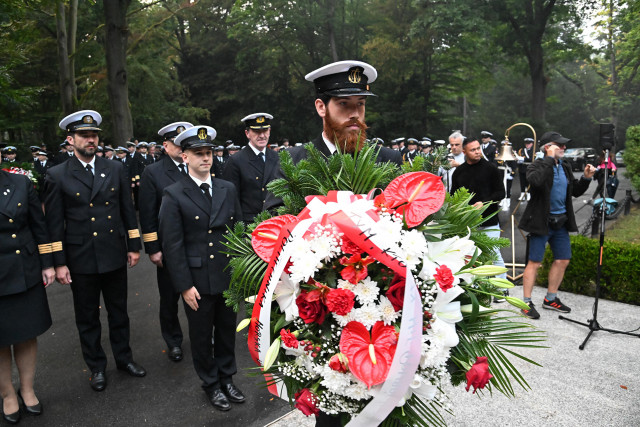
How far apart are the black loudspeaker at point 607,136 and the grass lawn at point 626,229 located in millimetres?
3893

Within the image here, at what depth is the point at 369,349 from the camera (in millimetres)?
1510

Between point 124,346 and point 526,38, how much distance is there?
96.9 ft

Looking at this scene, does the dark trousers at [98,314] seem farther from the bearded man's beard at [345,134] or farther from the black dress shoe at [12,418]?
the bearded man's beard at [345,134]

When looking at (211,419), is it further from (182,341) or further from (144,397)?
(182,341)

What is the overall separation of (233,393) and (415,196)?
2.95 meters

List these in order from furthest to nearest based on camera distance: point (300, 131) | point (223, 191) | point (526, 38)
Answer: point (300, 131), point (526, 38), point (223, 191)

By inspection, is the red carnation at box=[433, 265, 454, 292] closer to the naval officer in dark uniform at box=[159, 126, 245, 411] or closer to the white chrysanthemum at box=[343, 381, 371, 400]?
the white chrysanthemum at box=[343, 381, 371, 400]

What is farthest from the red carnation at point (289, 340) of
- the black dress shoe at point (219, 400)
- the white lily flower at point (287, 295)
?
the black dress shoe at point (219, 400)

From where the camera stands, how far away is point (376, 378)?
1460 millimetres

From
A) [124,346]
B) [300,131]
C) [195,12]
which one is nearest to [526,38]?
[300,131]

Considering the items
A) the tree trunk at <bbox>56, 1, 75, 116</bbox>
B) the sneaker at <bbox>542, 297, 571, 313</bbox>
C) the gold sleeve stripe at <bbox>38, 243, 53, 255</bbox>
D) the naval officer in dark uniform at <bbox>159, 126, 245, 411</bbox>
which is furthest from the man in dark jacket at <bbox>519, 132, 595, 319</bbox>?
the tree trunk at <bbox>56, 1, 75, 116</bbox>

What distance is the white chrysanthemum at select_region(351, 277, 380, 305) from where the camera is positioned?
1548 mm

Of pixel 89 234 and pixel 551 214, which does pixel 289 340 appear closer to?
pixel 89 234

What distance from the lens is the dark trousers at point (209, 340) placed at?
3.77 metres
